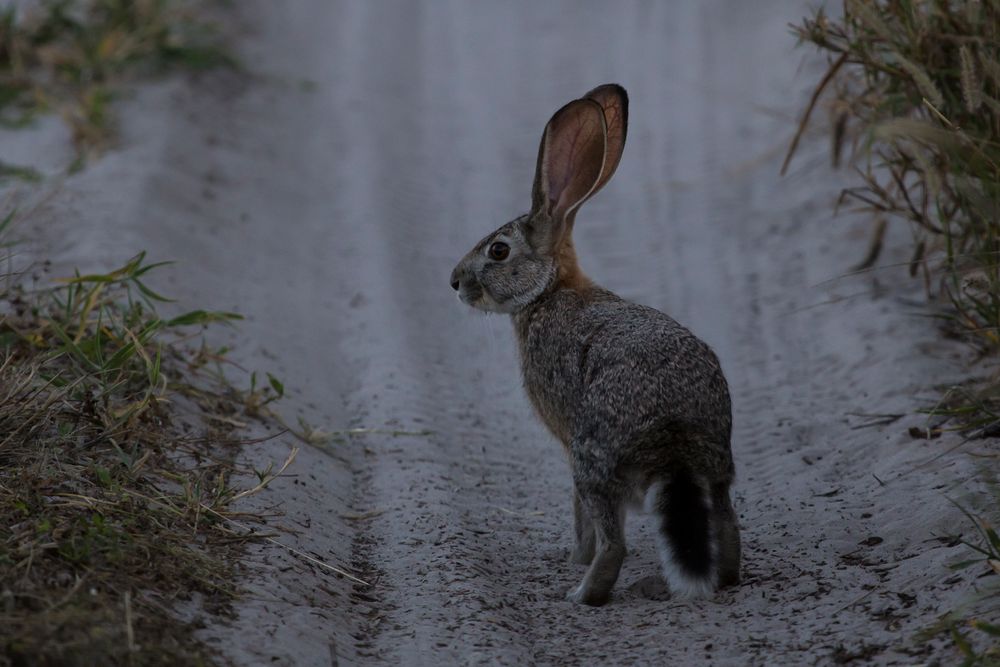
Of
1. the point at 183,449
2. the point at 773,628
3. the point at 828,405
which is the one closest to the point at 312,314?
the point at 183,449

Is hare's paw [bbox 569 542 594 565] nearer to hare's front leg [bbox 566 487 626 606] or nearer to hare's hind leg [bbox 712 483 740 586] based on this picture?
hare's front leg [bbox 566 487 626 606]

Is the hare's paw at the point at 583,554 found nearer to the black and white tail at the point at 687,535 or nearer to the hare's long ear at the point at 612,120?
the black and white tail at the point at 687,535

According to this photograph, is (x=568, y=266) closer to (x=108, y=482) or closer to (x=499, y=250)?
(x=499, y=250)

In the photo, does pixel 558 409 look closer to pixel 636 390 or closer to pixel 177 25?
pixel 636 390

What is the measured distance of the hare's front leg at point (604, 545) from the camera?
3.90 metres

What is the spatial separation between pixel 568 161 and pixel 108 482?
6.74 feet

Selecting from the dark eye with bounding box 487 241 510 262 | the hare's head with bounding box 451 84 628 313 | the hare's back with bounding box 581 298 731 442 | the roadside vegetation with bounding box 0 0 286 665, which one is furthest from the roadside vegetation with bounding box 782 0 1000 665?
the roadside vegetation with bounding box 0 0 286 665

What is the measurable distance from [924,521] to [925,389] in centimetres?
110

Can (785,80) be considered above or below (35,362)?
above

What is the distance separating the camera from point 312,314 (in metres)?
6.32

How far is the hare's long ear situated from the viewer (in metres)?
4.62

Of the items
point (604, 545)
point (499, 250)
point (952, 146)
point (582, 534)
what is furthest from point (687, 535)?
point (499, 250)

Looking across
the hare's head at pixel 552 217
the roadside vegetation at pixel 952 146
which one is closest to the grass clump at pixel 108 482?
the hare's head at pixel 552 217

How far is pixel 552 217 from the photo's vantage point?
4.74 metres
